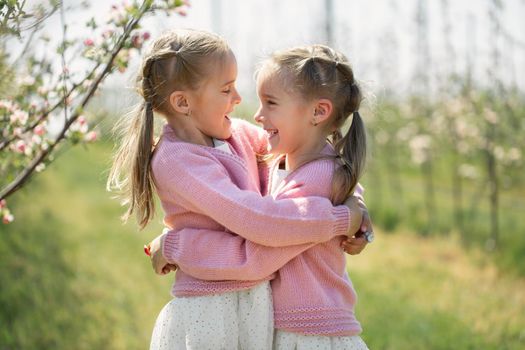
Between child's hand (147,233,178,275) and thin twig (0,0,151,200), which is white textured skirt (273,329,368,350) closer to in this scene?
child's hand (147,233,178,275)

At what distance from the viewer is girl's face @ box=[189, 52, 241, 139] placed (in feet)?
7.43

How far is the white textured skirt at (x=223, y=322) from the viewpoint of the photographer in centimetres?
216

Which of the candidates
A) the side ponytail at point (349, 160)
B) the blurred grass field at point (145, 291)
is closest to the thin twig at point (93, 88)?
the side ponytail at point (349, 160)

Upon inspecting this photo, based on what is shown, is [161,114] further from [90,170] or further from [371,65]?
[90,170]

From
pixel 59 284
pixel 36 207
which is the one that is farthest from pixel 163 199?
pixel 36 207

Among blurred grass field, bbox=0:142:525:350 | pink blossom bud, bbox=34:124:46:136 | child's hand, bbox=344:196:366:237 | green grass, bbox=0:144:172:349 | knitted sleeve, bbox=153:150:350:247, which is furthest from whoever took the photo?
green grass, bbox=0:144:172:349

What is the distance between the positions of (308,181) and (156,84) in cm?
54

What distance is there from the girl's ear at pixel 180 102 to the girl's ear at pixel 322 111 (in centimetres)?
38

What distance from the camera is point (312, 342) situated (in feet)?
7.18

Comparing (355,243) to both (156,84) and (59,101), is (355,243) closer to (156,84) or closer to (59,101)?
(156,84)

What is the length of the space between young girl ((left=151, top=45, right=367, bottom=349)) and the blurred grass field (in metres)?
1.37

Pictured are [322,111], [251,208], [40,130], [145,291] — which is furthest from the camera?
[145,291]

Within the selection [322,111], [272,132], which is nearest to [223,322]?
[272,132]

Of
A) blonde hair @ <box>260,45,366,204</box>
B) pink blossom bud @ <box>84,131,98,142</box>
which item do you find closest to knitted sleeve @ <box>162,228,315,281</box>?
blonde hair @ <box>260,45,366,204</box>
